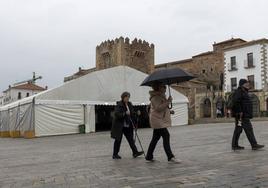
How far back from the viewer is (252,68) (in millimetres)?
49625

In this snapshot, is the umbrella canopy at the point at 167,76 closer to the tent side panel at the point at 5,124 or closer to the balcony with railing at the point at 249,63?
the tent side panel at the point at 5,124

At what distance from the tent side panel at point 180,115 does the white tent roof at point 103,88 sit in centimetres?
69

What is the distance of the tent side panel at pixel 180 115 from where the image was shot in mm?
30673

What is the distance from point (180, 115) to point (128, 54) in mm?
43896

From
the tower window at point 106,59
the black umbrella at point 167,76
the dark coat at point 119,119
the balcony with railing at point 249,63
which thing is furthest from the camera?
the tower window at point 106,59

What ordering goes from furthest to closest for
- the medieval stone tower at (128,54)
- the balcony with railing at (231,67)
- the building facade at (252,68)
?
the medieval stone tower at (128,54) < the balcony with railing at (231,67) < the building facade at (252,68)

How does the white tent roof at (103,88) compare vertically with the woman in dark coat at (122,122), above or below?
above

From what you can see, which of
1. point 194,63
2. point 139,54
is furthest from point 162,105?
point 139,54

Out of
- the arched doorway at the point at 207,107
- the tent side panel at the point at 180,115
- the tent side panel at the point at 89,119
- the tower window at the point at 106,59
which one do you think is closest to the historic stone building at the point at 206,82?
the arched doorway at the point at 207,107

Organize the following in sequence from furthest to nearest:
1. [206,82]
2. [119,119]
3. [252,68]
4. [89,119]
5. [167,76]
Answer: [206,82] < [252,68] < [89,119] < [119,119] < [167,76]

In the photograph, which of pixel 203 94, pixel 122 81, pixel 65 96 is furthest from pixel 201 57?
pixel 65 96

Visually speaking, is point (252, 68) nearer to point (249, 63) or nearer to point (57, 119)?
point (249, 63)

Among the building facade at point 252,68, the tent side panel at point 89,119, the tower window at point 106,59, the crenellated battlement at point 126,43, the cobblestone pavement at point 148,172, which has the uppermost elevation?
the crenellated battlement at point 126,43

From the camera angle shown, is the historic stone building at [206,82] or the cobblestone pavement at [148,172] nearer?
the cobblestone pavement at [148,172]
